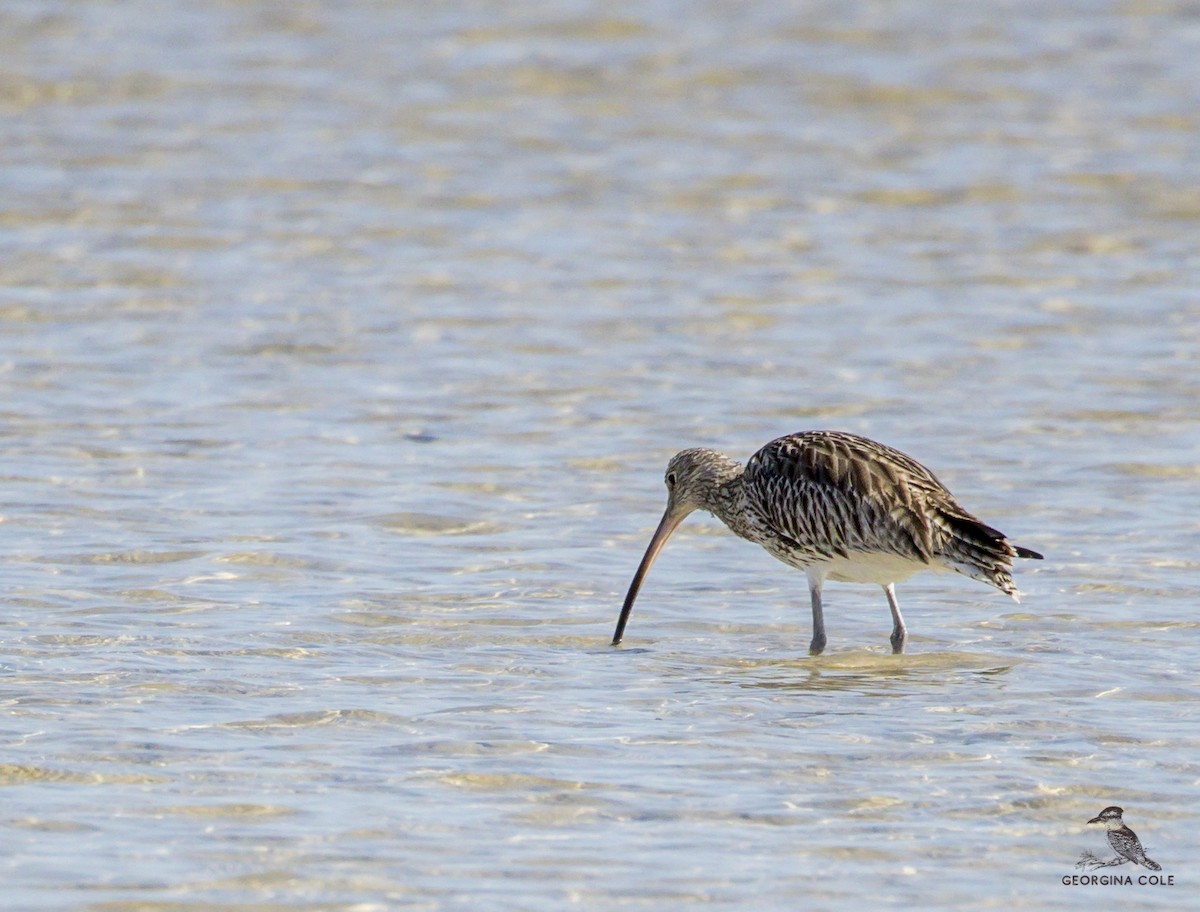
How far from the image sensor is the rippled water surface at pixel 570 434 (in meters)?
5.53

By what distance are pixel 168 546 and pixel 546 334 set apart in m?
4.09

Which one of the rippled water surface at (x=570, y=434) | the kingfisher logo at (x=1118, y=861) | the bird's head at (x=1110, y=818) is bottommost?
the rippled water surface at (x=570, y=434)

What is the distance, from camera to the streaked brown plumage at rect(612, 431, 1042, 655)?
7.47 meters

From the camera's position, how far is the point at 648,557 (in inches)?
319

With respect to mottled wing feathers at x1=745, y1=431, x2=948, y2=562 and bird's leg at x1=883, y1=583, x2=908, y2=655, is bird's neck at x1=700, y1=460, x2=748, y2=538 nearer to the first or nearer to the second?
mottled wing feathers at x1=745, y1=431, x2=948, y2=562

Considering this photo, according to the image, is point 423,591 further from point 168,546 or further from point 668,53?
point 668,53

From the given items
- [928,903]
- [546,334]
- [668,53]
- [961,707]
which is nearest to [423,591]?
[961,707]

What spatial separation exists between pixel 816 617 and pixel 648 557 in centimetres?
78

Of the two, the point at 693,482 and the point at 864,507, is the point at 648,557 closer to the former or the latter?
the point at 693,482

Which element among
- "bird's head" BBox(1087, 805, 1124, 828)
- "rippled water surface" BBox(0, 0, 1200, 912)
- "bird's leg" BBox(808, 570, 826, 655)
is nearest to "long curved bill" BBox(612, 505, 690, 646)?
"rippled water surface" BBox(0, 0, 1200, 912)

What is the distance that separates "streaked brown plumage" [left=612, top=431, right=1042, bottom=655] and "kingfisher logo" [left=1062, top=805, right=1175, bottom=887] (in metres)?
1.83

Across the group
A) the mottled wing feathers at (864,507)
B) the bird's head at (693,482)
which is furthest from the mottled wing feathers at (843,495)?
the bird's head at (693,482)

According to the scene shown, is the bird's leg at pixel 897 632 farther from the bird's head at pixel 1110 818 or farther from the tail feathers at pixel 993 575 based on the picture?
the bird's head at pixel 1110 818

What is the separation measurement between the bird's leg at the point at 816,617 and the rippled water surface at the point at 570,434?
0.08 m
